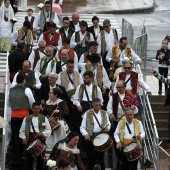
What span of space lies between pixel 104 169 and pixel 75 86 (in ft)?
7.75

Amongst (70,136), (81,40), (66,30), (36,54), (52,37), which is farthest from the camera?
(66,30)

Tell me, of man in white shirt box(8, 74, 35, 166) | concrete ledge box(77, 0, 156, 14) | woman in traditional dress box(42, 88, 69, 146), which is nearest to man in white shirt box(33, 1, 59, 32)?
man in white shirt box(8, 74, 35, 166)

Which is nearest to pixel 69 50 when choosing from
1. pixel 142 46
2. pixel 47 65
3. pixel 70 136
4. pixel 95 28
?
pixel 47 65

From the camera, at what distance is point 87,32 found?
91.9ft

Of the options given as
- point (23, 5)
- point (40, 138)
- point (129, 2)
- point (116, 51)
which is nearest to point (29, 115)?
point (40, 138)

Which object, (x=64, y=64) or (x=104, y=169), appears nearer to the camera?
(x=104, y=169)

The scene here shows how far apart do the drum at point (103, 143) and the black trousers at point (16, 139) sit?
1743 millimetres

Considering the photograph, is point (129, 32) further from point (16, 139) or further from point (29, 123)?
point (29, 123)

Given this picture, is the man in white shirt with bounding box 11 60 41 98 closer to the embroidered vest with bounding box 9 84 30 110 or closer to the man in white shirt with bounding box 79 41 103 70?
the embroidered vest with bounding box 9 84 30 110

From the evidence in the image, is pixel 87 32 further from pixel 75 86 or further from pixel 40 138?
pixel 40 138

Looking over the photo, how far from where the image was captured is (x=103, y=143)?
74.9 feet

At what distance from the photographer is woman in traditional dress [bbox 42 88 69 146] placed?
23.4 meters

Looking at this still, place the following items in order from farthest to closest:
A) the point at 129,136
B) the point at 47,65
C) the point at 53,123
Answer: the point at 47,65
the point at 53,123
the point at 129,136

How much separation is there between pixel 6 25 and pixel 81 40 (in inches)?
162
